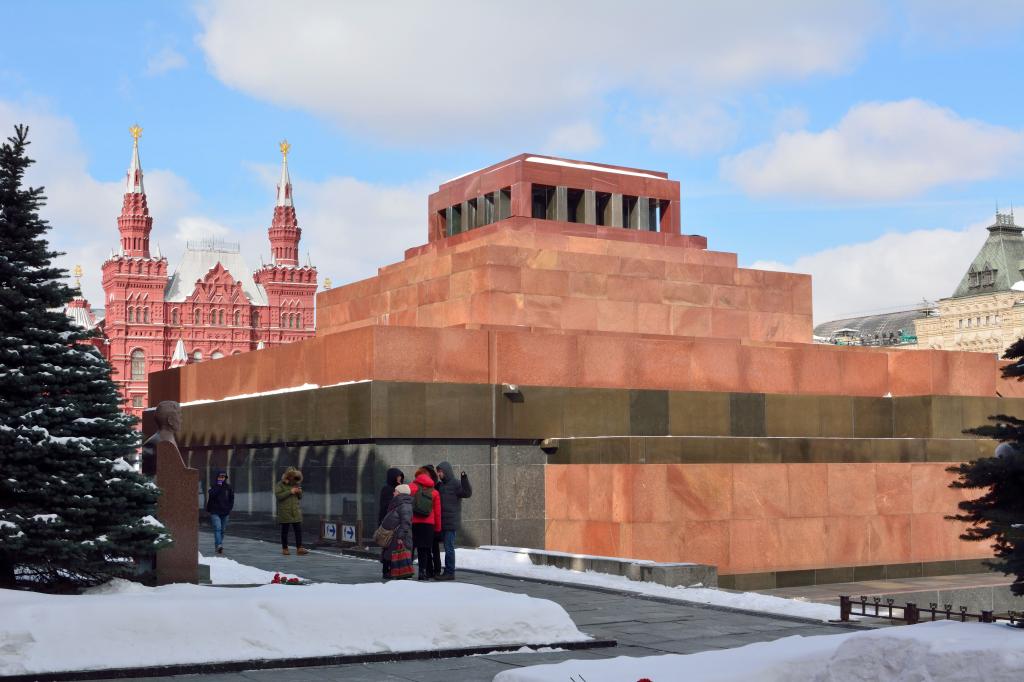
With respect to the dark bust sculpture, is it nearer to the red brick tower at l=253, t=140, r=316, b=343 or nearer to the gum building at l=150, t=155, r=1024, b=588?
the gum building at l=150, t=155, r=1024, b=588

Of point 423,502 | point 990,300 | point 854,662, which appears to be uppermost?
point 990,300

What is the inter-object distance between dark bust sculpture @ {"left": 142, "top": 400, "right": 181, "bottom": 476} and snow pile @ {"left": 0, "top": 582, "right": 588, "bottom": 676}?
2.19 meters

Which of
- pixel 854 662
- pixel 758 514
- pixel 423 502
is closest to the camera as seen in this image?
pixel 854 662

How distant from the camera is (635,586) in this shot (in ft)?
59.8

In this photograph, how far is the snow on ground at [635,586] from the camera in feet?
54.2

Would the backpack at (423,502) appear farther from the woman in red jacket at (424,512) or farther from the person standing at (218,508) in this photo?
the person standing at (218,508)

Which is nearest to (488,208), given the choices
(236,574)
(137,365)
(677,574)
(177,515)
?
(677,574)

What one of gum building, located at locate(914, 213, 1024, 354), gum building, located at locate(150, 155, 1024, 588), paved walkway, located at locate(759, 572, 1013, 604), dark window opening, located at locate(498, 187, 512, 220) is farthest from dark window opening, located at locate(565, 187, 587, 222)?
gum building, located at locate(914, 213, 1024, 354)

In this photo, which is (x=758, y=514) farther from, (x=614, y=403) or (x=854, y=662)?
(x=854, y=662)

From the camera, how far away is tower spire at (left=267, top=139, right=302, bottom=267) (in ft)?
446

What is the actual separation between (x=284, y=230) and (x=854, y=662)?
13086cm

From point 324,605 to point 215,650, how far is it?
4.15 feet

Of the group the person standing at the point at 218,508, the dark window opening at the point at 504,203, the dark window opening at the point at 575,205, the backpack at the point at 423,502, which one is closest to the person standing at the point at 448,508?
the backpack at the point at 423,502

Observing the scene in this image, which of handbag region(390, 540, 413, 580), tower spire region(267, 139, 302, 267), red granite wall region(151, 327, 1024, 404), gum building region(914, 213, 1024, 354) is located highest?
tower spire region(267, 139, 302, 267)
